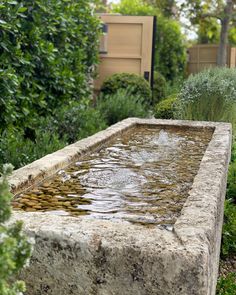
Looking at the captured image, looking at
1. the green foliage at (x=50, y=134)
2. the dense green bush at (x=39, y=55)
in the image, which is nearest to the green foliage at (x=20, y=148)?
the green foliage at (x=50, y=134)

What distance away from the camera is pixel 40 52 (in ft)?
18.6

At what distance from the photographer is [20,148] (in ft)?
15.3

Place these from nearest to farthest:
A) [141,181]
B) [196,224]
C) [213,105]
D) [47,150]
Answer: [196,224], [141,181], [47,150], [213,105]

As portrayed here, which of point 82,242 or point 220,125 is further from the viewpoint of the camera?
point 220,125

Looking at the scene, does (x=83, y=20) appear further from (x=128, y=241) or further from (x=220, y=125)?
→ (x=128, y=241)

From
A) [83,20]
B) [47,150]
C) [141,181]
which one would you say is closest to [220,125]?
[47,150]

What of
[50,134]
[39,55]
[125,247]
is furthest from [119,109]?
[125,247]

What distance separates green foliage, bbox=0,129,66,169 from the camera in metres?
4.40

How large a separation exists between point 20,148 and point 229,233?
1.99m

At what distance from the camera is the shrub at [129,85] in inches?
351

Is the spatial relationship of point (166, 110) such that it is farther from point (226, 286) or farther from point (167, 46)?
point (167, 46)

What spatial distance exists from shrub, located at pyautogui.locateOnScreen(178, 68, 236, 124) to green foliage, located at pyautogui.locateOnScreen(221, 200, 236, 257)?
7.76ft

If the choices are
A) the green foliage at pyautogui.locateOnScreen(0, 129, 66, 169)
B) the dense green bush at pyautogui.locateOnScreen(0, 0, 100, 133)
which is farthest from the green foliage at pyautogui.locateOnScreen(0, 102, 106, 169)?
the dense green bush at pyautogui.locateOnScreen(0, 0, 100, 133)

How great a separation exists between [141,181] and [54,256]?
1.30 m
